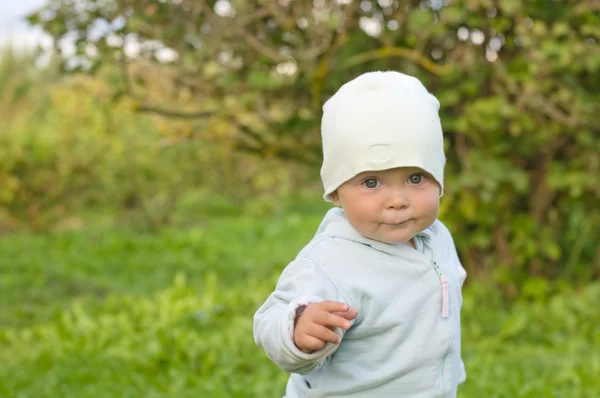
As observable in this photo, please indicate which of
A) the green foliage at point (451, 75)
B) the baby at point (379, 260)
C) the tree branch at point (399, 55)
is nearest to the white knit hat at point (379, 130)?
A: the baby at point (379, 260)

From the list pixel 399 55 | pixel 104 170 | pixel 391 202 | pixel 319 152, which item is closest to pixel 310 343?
pixel 391 202

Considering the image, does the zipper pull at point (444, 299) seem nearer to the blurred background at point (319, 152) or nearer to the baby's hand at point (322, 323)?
the baby's hand at point (322, 323)

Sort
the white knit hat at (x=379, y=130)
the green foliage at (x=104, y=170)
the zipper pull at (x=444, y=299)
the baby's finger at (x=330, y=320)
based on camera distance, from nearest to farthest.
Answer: the baby's finger at (x=330, y=320) → the white knit hat at (x=379, y=130) → the zipper pull at (x=444, y=299) → the green foliage at (x=104, y=170)

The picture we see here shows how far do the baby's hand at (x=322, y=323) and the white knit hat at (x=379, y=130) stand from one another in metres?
0.34

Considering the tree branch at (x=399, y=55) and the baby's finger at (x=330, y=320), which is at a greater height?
the tree branch at (x=399, y=55)

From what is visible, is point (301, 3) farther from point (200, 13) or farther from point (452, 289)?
point (452, 289)

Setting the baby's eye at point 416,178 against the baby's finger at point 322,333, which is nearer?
the baby's finger at point 322,333

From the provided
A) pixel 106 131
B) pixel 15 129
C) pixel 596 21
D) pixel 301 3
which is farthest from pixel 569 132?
pixel 106 131

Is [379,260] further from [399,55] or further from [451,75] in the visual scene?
[399,55]

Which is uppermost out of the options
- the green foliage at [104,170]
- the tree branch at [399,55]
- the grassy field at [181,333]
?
the tree branch at [399,55]

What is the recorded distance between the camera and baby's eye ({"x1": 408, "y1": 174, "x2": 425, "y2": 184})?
6.35 feet

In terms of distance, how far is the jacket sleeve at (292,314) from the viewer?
68.5 inches

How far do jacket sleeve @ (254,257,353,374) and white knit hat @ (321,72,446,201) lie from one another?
206mm

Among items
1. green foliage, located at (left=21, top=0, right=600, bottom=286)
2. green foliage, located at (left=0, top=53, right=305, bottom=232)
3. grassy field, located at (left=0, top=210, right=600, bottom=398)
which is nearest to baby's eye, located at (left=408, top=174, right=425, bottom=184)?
grassy field, located at (left=0, top=210, right=600, bottom=398)
